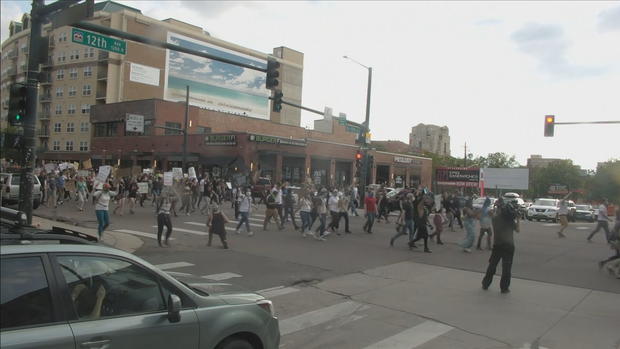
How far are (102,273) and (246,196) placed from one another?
1204 centimetres

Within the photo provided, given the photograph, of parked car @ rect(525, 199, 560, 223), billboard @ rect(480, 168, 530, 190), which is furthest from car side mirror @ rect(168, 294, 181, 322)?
billboard @ rect(480, 168, 530, 190)

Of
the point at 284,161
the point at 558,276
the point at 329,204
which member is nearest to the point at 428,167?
the point at 284,161

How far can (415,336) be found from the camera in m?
6.11

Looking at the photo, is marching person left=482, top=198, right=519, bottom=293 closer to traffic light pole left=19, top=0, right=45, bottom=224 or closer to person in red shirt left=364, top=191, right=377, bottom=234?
person in red shirt left=364, top=191, right=377, bottom=234

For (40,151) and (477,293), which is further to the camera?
(40,151)

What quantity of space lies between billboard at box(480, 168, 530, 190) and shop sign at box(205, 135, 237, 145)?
89.2 feet

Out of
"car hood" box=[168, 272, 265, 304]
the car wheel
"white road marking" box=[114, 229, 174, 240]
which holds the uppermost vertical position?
"car hood" box=[168, 272, 265, 304]

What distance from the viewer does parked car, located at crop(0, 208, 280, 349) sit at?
2803mm

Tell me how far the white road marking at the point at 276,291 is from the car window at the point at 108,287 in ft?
15.0

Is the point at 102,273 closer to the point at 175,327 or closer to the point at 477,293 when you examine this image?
the point at 175,327

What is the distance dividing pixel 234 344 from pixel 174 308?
0.72 m

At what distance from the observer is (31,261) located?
2.89 m

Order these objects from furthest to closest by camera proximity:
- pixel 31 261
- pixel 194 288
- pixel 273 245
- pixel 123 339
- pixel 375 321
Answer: pixel 273 245 < pixel 375 321 < pixel 194 288 < pixel 123 339 < pixel 31 261

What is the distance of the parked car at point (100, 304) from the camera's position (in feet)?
9.20
